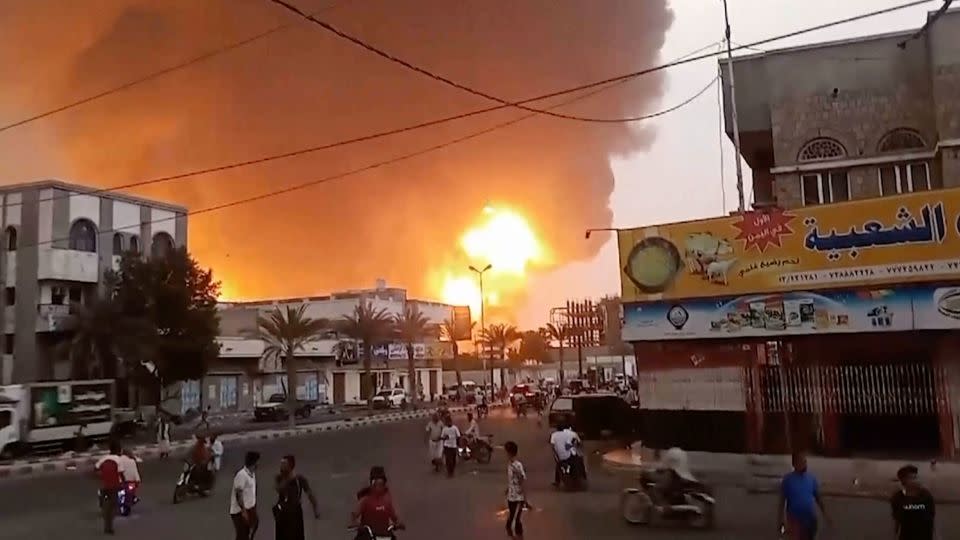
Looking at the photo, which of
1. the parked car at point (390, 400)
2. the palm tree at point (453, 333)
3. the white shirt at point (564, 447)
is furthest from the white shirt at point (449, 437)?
the palm tree at point (453, 333)

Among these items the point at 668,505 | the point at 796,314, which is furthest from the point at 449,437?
the point at 668,505

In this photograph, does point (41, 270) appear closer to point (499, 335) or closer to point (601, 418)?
point (601, 418)

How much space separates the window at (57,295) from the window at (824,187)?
112 ft

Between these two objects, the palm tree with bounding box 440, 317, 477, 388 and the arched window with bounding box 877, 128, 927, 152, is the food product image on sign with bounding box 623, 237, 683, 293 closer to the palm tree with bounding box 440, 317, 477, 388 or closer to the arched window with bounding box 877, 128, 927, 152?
the arched window with bounding box 877, 128, 927, 152

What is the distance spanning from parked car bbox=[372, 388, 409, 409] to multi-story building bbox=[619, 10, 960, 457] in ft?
136

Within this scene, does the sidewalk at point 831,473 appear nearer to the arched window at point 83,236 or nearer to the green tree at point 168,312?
the green tree at point 168,312

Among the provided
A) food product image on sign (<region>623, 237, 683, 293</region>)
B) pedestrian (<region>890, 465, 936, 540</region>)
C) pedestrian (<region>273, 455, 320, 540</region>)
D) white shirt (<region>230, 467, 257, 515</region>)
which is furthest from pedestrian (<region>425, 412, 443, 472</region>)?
pedestrian (<region>890, 465, 936, 540</region>)

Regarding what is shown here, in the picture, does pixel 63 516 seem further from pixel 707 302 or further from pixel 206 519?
pixel 707 302

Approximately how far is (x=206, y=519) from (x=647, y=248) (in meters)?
11.5

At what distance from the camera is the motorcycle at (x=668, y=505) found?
1273cm

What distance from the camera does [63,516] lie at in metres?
16.0

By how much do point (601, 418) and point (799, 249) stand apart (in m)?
11.2

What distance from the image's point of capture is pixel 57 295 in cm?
4272

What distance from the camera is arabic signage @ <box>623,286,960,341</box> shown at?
1758 centimetres
